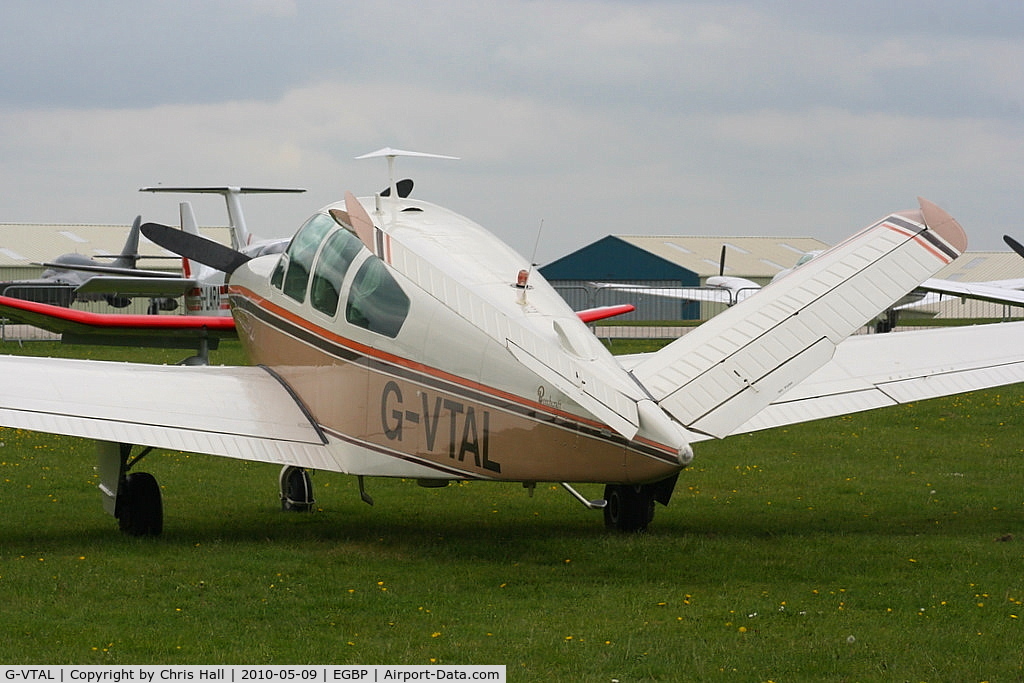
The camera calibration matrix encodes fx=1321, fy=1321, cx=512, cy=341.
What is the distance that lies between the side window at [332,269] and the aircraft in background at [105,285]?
20817 millimetres

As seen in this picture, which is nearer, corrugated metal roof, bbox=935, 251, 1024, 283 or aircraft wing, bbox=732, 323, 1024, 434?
aircraft wing, bbox=732, 323, 1024, 434

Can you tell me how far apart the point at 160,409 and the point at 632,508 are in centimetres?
364

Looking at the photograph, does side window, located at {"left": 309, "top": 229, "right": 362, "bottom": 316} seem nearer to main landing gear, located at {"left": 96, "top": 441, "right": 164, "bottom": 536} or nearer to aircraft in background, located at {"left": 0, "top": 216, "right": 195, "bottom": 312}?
main landing gear, located at {"left": 96, "top": 441, "right": 164, "bottom": 536}

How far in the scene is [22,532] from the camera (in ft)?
34.7

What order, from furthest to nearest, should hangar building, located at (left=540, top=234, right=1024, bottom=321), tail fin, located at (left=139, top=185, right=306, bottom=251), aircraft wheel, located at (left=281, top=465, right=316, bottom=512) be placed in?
hangar building, located at (left=540, top=234, right=1024, bottom=321), tail fin, located at (left=139, top=185, right=306, bottom=251), aircraft wheel, located at (left=281, top=465, right=316, bottom=512)

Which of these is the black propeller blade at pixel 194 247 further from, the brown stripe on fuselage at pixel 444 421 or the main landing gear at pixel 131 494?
the main landing gear at pixel 131 494

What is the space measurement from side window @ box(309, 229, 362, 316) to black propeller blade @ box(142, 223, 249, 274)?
1997mm

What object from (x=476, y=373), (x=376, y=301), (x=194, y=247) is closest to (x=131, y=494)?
(x=376, y=301)

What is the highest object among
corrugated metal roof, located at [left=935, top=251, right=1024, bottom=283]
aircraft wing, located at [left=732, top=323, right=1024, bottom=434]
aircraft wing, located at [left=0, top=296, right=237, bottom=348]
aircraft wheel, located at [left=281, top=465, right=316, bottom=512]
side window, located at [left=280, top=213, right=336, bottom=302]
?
corrugated metal roof, located at [left=935, top=251, right=1024, bottom=283]

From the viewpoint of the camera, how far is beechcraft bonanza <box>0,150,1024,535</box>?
801 cm

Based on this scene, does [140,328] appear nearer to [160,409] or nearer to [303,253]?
[303,253]

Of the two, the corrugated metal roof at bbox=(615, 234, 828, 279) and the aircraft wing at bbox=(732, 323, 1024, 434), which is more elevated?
the corrugated metal roof at bbox=(615, 234, 828, 279)

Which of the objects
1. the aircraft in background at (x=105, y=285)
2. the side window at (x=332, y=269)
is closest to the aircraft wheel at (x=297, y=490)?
the side window at (x=332, y=269)

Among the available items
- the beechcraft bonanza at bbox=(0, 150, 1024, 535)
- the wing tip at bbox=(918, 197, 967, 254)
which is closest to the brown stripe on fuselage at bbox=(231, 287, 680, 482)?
the beechcraft bonanza at bbox=(0, 150, 1024, 535)
